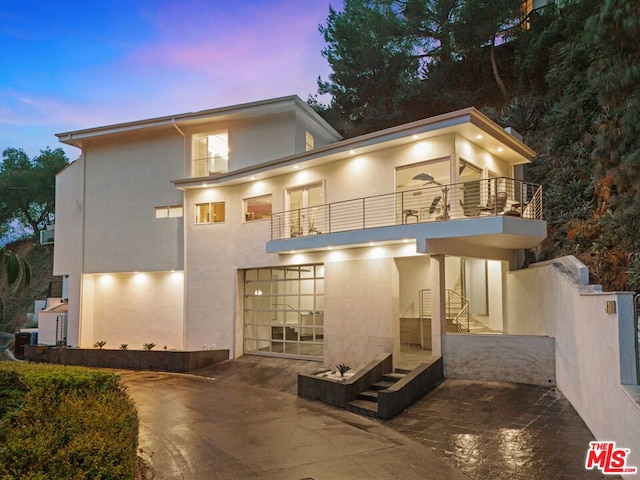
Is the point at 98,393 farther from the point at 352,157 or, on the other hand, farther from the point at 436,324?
the point at 352,157

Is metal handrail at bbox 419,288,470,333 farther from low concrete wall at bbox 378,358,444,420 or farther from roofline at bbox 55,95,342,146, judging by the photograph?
roofline at bbox 55,95,342,146

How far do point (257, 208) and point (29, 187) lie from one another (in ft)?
118

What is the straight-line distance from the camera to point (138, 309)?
2034 cm

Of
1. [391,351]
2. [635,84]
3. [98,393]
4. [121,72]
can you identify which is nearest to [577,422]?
[391,351]

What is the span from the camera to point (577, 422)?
8.41 meters

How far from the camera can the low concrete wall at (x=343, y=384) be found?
437 inches

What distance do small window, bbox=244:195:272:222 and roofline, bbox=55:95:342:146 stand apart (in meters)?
3.83

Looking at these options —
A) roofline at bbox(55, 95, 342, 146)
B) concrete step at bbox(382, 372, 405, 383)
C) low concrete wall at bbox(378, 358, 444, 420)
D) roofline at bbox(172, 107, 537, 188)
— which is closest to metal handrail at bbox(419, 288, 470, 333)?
concrete step at bbox(382, 372, 405, 383)

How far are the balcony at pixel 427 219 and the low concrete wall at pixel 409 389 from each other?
305cm

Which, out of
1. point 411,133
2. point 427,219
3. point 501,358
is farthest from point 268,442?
point 411,133

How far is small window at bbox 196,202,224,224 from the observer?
18.6 m

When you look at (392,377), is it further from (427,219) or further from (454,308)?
(454,308)

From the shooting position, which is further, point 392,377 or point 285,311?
point 285,311

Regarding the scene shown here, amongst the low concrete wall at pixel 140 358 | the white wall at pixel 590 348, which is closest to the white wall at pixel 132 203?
the low concrete wall at pixel 140 358
